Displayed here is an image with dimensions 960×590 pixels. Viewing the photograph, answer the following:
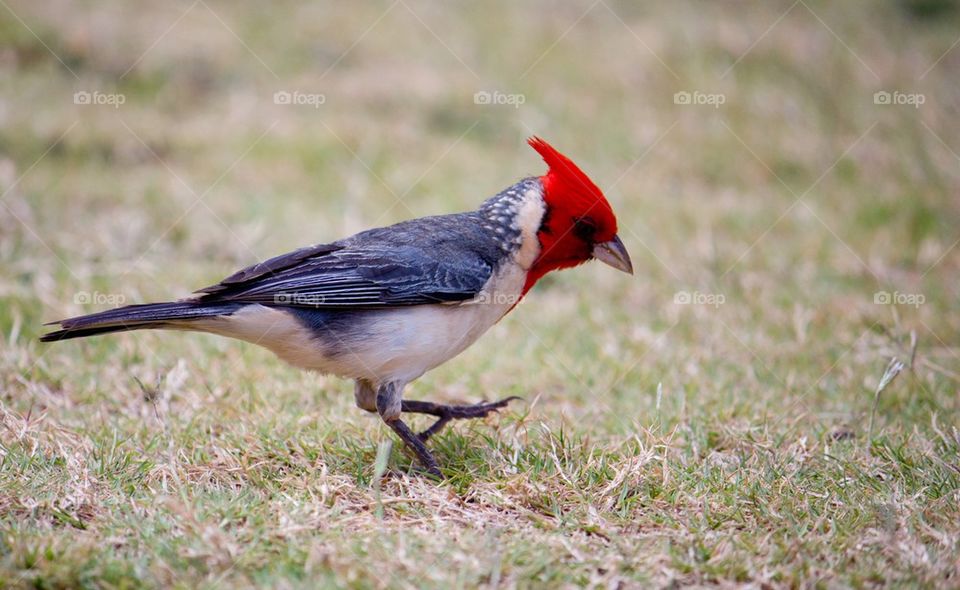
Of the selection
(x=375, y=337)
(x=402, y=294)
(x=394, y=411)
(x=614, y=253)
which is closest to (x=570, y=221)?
(x=614, y=253)

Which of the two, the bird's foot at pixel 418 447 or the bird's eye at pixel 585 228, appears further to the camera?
the bird's eye at pixel 585 228

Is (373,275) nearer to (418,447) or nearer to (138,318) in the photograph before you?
(418,447)

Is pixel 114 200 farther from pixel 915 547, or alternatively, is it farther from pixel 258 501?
pixel 915 547

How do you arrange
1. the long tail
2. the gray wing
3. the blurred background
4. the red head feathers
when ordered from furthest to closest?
the blurred background < the red head feathers < the gray wing < the long tail

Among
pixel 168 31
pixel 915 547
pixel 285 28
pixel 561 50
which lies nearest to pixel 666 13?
pixel 561 50

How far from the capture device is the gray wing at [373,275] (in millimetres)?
3832

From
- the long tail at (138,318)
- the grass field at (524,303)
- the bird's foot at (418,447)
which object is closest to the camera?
the grass field at (524,303)

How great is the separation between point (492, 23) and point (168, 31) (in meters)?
3.24

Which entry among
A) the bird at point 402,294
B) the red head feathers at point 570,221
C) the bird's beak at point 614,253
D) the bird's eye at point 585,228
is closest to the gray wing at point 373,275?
the bird at point 402,294

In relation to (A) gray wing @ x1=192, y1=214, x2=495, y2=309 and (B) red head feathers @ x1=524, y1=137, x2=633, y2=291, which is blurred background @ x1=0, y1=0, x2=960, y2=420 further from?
(A) gray wing @ x1=192, y1=214, x2=495, y2=309

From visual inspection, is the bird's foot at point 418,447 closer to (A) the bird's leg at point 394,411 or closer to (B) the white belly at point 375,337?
(A) the bird's leg at point 394,411

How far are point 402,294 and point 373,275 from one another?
151 mm

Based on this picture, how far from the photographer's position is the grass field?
306cm

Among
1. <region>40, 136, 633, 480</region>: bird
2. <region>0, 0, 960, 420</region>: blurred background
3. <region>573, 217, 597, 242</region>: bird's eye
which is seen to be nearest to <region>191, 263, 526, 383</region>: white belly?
<region>40, 136, 633, 480</region>: bird
